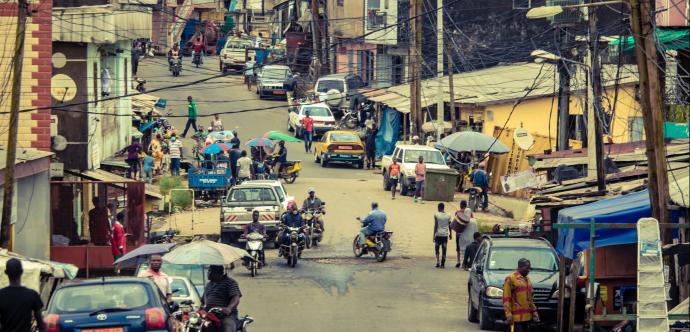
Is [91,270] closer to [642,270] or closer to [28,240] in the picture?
[28,240]

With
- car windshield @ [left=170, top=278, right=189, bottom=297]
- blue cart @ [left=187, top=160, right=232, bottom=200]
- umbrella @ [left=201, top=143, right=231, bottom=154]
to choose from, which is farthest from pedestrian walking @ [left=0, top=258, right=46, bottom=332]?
umbrella @ [left=201, top=143, right=231, bottom=154]

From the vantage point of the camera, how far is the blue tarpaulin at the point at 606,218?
22.1 m

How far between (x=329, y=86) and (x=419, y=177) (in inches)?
878

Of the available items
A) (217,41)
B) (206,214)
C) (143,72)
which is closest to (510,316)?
(206,214)

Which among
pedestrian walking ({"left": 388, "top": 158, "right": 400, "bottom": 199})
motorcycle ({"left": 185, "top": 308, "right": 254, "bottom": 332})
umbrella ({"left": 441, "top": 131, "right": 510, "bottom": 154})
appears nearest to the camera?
motorcycle ({"left": 185, "top": 308, "right": 254, "bottom": 332})

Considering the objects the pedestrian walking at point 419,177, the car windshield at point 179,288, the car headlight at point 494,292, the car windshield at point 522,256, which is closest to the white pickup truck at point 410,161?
the pedestrian walking at point 419,177

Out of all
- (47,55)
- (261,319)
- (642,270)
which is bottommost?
(261,319)

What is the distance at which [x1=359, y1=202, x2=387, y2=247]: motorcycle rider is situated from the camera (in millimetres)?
33406

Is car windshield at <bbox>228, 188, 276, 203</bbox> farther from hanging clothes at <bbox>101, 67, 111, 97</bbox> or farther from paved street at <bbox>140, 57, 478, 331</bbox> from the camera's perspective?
hanging clothes at <bbox>101, 67, 111, 97</bbox>

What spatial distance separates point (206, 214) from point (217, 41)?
49114 mm

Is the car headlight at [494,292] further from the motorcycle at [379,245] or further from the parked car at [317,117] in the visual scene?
the parked car at [317,117]

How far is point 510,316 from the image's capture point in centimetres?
2052

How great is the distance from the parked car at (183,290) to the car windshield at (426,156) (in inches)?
914

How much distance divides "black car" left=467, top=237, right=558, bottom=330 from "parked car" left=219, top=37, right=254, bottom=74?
172 feet
